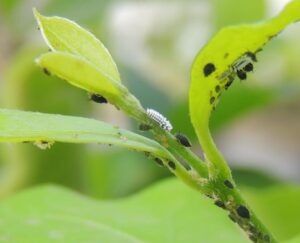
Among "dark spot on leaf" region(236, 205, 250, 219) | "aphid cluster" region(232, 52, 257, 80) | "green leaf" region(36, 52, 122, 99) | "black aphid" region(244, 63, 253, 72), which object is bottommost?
"dark spot on leaf" region(236, 205, 250, 219)

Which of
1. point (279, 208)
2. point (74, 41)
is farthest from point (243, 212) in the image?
point (279, 208)

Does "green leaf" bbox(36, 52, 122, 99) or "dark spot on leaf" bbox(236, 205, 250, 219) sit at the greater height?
"green leaf" bbox(36, 52, 122, 99)

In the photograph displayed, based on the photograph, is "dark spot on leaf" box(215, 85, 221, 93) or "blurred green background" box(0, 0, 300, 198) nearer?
"dark spot on leaf" box(215, 85, 221, 93)

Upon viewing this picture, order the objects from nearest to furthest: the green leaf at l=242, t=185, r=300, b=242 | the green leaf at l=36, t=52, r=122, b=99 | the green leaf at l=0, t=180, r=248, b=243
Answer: the green leaf at l=36, t=52, r=122, b=99 < the green leaf at l=0, t=180, r=248, b=243 < the green leaf at l=242, t=185, r=300, b=242

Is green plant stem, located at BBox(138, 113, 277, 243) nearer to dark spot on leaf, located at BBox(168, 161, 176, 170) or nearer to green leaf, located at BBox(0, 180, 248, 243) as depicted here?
dark spot on leaf, located at BBox(168, 161, 176, 170)

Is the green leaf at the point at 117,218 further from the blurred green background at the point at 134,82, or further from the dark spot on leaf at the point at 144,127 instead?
the blurred green background at the point at 134,82

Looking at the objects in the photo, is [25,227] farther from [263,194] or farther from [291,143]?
[291,143]

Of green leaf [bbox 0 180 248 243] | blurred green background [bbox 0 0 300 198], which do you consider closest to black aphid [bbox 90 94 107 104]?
green leaf [bbox 0 180 248 243]
